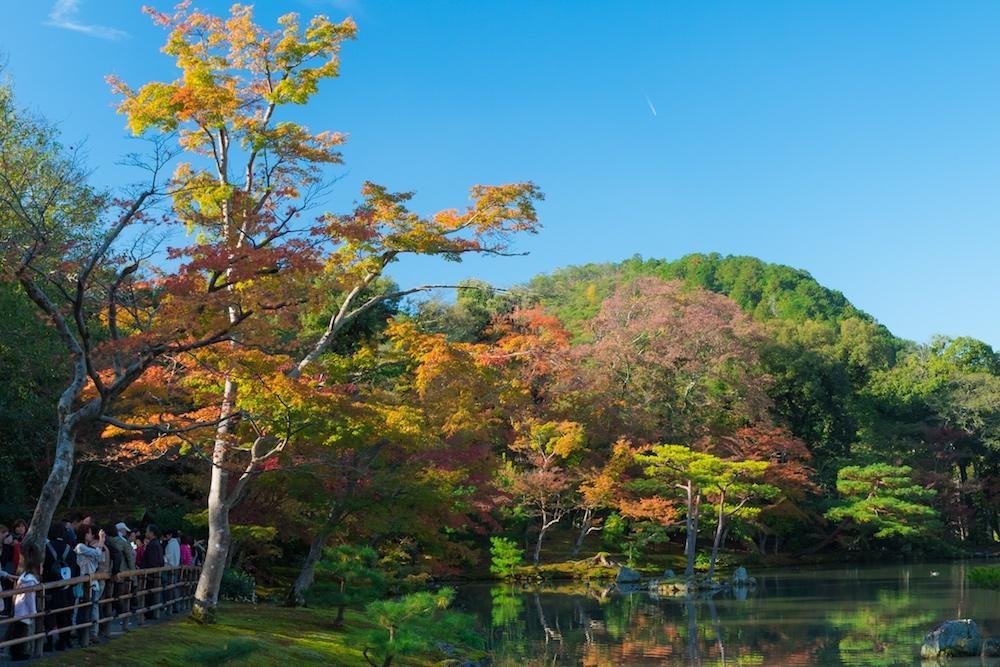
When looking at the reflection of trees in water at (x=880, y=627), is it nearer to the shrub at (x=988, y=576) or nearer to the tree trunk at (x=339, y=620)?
the shrub at (x=988, y=576)

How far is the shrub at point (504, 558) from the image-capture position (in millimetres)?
30094

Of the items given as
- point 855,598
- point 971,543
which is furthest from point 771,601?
point 971,543

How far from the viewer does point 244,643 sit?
939cm

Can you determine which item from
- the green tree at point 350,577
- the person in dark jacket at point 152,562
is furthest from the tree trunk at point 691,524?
the person in dark jacket at point 152,562

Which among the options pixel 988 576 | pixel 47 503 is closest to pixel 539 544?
pixel 988 576

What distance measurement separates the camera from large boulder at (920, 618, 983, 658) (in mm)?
14320

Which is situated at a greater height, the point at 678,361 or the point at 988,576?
the point at 678,361

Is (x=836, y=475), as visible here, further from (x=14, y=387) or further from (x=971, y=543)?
(x=14, y=387)

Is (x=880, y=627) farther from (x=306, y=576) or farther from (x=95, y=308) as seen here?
(x=95, y=308)

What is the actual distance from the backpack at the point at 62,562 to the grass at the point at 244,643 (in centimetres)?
74

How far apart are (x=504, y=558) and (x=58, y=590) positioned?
2144cm

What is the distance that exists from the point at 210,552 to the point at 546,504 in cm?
1965

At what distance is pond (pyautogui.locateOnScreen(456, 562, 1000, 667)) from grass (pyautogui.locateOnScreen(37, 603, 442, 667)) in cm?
279

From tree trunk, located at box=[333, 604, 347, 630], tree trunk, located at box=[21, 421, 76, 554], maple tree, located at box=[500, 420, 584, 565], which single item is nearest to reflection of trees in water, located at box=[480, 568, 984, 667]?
tree trunk, located at box=[333, 604, 347, 630]
